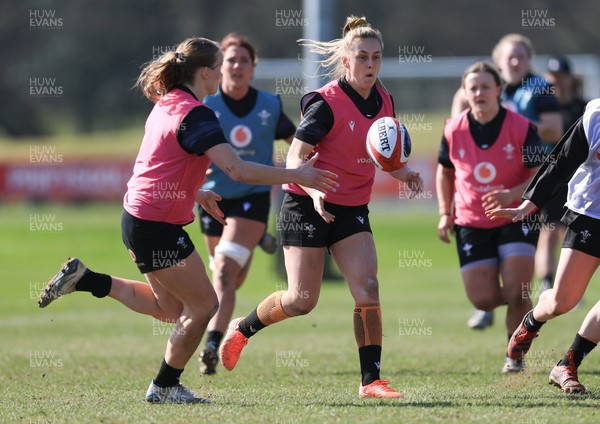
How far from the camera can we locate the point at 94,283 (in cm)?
648

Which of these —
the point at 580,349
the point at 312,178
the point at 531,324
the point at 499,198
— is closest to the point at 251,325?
the point at 312,178

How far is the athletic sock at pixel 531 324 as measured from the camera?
6.71m

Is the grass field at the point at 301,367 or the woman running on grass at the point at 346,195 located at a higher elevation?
the woman running on grass at the point at 346,195

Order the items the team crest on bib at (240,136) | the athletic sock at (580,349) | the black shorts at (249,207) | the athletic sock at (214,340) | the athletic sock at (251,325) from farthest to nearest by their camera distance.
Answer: the team crest on bib at (240,136) < the black shorts at (249,207) < the athletic sock at (214,340) < the athletic sock at (251,325) < the athletic sock at (580,349)

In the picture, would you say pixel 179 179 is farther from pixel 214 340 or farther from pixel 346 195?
pixel 214 340

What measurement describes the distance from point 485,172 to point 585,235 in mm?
1610

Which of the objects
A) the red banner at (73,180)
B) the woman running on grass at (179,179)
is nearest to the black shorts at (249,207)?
the woman running on grass at (179,179)

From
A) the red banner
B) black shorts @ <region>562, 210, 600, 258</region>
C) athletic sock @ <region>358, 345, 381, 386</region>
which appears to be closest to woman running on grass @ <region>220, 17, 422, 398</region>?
athletic sock @ <region>358, 345, 381, 386</region>

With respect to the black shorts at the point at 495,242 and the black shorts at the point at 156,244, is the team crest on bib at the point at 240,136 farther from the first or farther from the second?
the black shorts at the point at 156,244

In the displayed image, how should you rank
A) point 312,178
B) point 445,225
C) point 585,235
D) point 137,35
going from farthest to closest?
1. point 137,35
2. point 445,225
3. point 585,235
4. point 312,178

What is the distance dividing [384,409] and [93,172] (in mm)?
27502

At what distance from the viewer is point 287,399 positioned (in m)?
6.26

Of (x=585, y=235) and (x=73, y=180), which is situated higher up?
(x=585, y=235)

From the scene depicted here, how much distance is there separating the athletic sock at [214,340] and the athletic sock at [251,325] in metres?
0.93
